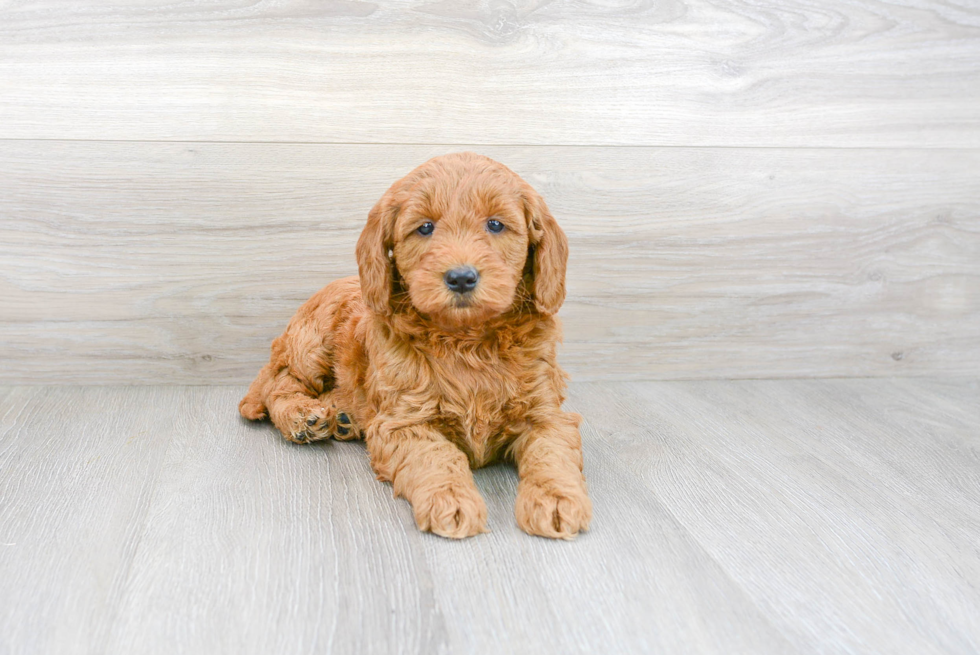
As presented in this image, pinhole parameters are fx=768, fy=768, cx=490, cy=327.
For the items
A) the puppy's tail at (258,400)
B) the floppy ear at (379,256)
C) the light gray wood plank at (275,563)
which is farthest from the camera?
the puppy's tail at (258,400)

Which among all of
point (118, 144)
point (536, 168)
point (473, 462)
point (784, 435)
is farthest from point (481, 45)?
point (784, 435)

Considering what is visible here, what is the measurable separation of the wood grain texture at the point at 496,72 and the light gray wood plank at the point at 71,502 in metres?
0.88

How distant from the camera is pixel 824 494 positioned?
6.23 ft

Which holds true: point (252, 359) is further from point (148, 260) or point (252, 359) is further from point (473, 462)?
point (473, 462)

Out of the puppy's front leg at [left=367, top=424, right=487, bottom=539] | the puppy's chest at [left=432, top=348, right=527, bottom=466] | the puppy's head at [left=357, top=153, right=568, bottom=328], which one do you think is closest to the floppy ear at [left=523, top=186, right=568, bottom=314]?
the puppy's head at [left=357, top=153, right=568, bottom=328]

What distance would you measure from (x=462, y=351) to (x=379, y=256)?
0.30m

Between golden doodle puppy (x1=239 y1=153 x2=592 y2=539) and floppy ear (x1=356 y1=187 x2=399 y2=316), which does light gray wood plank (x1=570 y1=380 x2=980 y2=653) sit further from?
floppy ear (x1=356 y1=187 x2=399 y2=316)

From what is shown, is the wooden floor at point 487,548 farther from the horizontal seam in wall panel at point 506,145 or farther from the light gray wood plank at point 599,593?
the horizontal seam in wall panel at point 506,145

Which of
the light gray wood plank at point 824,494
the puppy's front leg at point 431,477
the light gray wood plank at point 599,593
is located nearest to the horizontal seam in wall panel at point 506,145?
the light gray wood plank at point 824,494

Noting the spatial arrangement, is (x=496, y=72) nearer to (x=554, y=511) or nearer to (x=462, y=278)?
(x=462, y=278)

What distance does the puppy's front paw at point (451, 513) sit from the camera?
1.58 m

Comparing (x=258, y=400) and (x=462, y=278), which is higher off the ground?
(x=462, y=278)

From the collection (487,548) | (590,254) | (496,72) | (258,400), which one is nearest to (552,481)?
(487,548)

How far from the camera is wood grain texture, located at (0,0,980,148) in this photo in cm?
245
